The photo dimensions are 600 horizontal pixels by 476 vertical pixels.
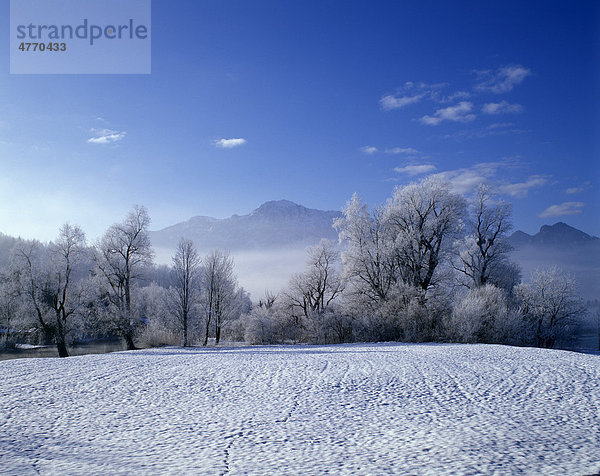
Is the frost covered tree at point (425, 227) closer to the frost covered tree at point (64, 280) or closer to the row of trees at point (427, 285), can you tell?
the row of trees at point (427, 285)

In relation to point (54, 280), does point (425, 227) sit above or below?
above

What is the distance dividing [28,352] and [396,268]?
107 feet

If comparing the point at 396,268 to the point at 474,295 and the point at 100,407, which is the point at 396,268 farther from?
the point at 100,407

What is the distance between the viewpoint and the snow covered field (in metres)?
6.04

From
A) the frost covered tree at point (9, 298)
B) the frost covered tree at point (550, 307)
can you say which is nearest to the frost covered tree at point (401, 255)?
the frost covered tree at point (550, 307)

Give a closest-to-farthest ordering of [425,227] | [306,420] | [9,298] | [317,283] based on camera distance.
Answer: [306,420]
[9,298]
[425,227]
[317,283]

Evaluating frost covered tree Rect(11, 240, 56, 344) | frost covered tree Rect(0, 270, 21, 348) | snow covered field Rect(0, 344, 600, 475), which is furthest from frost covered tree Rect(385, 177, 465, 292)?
frost covered tree Rect(0, 270, 21, 348)

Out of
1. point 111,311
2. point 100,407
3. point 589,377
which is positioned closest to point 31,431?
point 100,407

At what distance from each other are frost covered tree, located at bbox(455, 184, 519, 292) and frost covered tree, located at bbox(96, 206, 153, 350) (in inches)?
1089

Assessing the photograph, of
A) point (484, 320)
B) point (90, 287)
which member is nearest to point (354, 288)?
point (484, 320)

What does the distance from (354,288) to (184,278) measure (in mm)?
15730

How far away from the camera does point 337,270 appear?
37438 millimetres

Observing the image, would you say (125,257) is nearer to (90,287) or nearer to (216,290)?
(90,287)

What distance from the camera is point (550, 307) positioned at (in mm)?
34375
